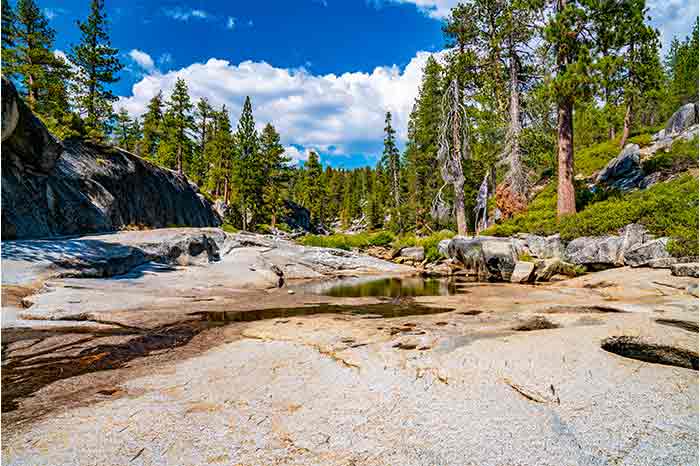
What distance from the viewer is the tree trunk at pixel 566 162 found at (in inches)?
592

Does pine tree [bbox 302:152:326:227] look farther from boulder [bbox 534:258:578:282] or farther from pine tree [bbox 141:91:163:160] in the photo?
boulder [bbox 534:258:578:282]

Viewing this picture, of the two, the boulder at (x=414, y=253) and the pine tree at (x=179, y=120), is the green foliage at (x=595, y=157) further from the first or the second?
the pine tree at (x=179, y=120)

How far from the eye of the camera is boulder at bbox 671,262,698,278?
8.19 m

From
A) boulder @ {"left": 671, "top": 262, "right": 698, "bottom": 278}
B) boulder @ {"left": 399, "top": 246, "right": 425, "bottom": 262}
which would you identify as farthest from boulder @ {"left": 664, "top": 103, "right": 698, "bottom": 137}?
boulder @ {"left": 671, "top": 262, "right": 698, "bottom": 278}

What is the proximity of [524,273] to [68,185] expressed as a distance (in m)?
21.2

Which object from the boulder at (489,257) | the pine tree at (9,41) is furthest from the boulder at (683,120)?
the pine tree at (9,41)

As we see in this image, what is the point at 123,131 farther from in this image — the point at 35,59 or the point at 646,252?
the point at 646,252

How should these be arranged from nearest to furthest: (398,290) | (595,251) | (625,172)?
(595,251), (398,290), (625,172)

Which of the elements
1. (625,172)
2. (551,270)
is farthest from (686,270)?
(625,172)

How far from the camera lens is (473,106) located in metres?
21.1

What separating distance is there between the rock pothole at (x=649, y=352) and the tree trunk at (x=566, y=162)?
40.9 feet

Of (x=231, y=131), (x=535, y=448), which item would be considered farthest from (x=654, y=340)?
(x=231, y=131)

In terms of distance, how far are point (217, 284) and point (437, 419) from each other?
38.0 ft

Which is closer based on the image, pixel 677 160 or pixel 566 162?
pixel 677 160
